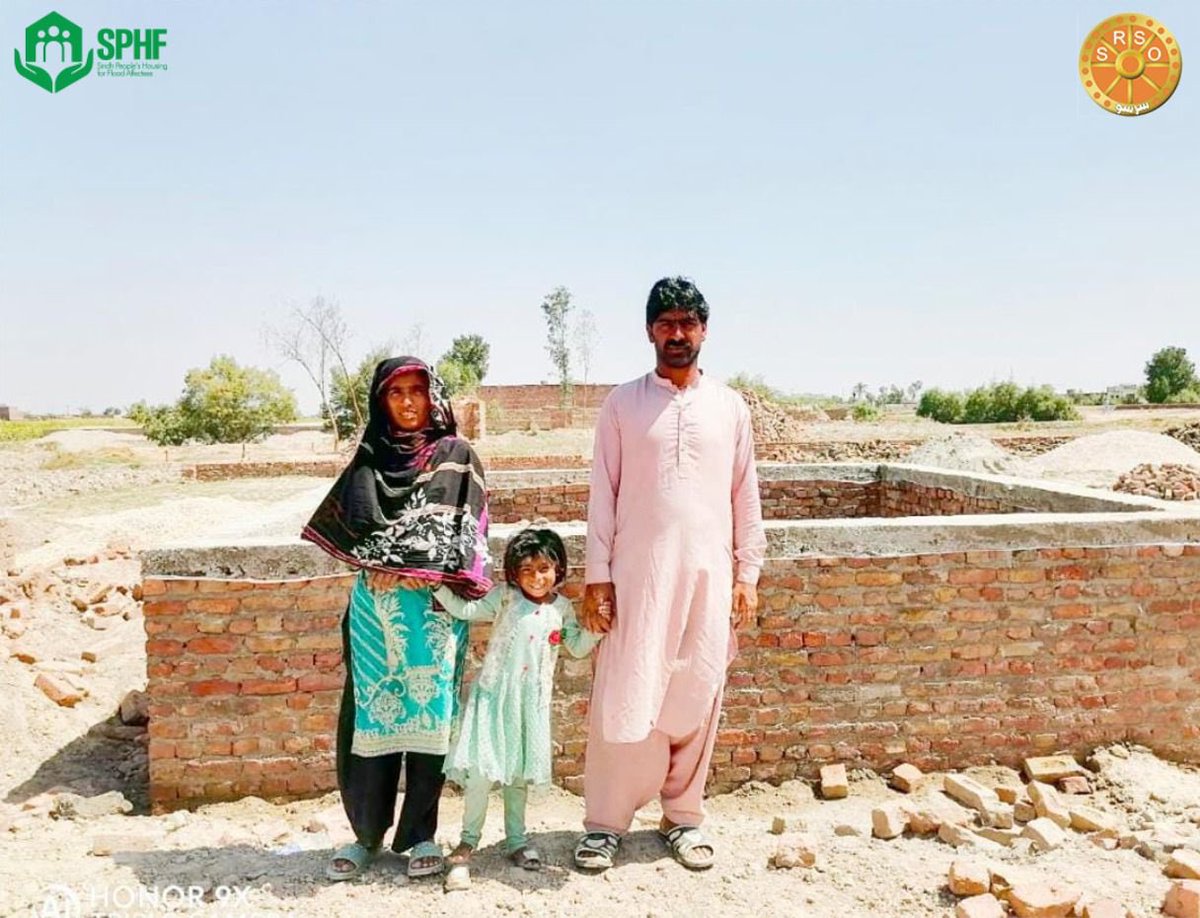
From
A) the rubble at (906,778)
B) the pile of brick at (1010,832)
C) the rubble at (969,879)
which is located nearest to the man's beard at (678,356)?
the pile of brick at (1010,832)

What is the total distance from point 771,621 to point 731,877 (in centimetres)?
119

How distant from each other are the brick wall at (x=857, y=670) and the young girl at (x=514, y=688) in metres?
0.83

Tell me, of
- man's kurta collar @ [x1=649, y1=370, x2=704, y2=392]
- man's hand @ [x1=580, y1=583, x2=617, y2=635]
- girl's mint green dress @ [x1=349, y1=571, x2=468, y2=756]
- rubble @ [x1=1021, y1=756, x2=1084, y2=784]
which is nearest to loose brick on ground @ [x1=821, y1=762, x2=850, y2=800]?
rubble @ [x1=1021, y1=756, x2=1084, y2=784]

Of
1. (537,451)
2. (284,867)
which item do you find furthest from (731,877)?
(537,451)

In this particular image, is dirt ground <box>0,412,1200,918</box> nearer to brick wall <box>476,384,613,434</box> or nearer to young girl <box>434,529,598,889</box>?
young girl <box>434,529,598,889</box>

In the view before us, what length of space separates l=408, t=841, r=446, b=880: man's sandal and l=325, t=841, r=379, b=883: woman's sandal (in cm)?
16

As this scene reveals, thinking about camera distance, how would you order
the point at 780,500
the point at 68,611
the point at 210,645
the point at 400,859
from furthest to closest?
the point at 780,500
the point at 68,611
the point at 210,645
the point at 400,859

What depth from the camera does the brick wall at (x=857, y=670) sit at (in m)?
3.44

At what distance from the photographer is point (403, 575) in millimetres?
2619

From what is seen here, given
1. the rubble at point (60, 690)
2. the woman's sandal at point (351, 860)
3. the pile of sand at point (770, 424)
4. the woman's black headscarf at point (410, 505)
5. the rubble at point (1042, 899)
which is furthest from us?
the pile of sand at point (770, 424)

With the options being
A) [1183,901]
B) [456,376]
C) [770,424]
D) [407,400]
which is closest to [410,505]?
[407,400]

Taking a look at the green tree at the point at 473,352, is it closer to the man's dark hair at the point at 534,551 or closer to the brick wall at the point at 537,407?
the brick wall at the point at 537,407

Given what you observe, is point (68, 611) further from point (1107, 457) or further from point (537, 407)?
point (537, 407)

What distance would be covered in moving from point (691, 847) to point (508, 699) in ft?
2.71
